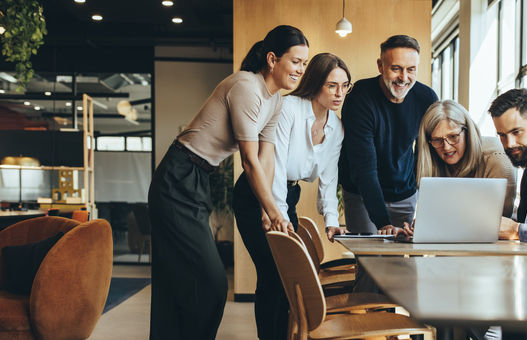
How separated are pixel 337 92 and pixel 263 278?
3.21ft

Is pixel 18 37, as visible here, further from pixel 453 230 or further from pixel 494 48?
pixel 494 48

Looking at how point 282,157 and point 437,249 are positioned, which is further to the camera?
point 282,157

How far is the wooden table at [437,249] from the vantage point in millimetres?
1498

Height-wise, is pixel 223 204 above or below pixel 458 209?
below

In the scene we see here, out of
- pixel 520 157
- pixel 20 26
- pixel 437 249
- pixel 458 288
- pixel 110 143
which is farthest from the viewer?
pixel 110 143

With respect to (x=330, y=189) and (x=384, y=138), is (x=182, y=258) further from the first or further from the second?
(x=384, y=138)

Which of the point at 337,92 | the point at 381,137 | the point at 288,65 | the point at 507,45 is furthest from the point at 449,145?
the point at 507,45

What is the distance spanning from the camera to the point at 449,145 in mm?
2084

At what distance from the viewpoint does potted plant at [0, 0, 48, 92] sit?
4.41 metres

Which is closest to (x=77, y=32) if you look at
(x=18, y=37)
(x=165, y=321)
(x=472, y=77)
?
(x=18, y=37)

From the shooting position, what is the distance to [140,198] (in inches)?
292

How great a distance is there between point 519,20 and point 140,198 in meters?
5.84

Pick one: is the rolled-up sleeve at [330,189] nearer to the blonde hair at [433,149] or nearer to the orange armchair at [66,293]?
the blonde hair at [433,149]

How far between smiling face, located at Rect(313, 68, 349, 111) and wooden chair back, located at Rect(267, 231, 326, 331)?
103 cm
